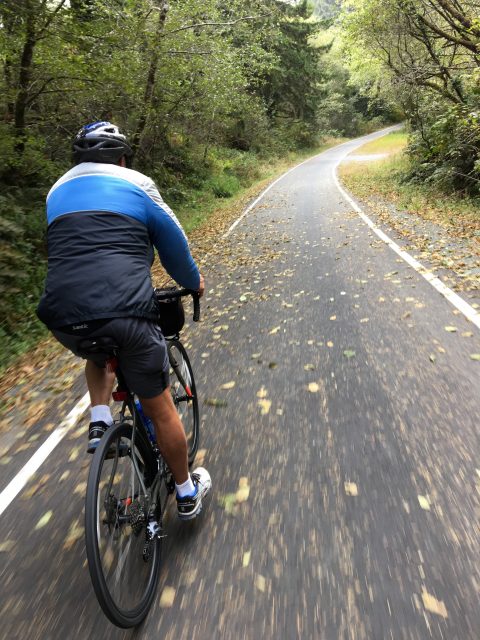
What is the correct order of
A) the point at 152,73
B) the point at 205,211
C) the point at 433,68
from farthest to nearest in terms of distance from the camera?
the point at 205,211
the point at 433,68
the point at 152,73

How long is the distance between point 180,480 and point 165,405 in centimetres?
56

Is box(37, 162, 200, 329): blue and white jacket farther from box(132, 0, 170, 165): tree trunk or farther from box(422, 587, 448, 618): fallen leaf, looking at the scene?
box(132, 0, 170, 165): tree trunk

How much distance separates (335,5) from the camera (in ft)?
63.7

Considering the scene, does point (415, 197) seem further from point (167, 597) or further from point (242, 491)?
point (167, 597)

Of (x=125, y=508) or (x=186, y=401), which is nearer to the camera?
(x=125, y=508)

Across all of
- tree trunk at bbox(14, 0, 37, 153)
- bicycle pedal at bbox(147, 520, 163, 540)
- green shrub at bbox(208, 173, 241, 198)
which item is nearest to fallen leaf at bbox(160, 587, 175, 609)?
bicycle pedal at bbox(147, 520, 163, 540)

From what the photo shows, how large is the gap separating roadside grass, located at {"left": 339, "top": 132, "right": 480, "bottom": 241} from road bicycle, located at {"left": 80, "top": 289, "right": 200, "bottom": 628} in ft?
28.1

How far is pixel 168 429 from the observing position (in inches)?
90.6

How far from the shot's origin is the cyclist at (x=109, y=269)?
6.42 ft

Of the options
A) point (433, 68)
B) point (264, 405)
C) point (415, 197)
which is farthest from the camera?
point (433, 68)

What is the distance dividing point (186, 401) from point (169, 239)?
1.58 meters

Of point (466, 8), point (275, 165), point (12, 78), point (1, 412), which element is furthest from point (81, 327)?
point (275, 165)

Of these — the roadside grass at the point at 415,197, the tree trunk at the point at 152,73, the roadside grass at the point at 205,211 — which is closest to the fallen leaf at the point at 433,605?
the roadside grass at the point at 205,211

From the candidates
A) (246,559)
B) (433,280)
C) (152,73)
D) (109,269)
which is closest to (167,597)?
(246,559)
